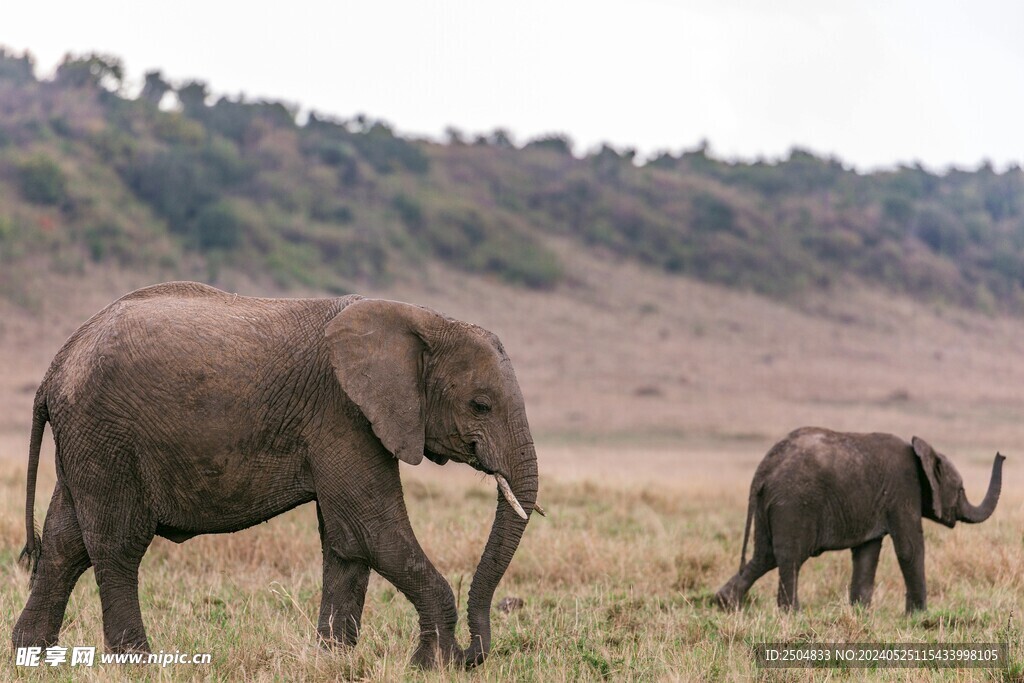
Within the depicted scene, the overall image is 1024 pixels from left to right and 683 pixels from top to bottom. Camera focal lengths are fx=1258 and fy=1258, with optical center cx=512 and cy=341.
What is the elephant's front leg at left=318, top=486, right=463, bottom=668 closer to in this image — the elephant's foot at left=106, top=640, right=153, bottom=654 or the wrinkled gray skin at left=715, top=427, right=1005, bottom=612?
the elephant's foot at left=106, top=640, right=153, bottom=654

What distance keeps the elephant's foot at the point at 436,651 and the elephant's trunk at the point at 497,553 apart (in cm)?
8

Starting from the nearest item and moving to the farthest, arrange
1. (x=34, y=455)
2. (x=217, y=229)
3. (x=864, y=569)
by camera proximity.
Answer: (x=34, y=455) → (x=864, y=569) → (x=217, y=229)

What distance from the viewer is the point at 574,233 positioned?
1938 inches

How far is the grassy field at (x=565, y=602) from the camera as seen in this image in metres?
6.34

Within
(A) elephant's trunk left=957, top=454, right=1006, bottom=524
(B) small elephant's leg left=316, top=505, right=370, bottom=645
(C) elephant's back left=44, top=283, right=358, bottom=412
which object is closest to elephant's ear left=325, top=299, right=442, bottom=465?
(C) elephant's back left=44, top=283, right=358, bottom=412

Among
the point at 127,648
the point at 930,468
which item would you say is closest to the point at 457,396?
the point at 127,648

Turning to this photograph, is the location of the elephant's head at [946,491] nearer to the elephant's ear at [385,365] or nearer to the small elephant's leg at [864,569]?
the small elephant's leg at [864,569]

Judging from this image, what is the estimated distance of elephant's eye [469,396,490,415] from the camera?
6289mm

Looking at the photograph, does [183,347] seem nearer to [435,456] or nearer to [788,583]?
[435,456]

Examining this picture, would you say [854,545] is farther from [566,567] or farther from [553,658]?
[553,658]

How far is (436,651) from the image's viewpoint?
6.21 meters

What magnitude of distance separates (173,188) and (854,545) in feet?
117

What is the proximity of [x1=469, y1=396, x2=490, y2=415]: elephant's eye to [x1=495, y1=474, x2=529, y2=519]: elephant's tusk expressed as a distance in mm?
327

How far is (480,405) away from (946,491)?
4582 millimetres
